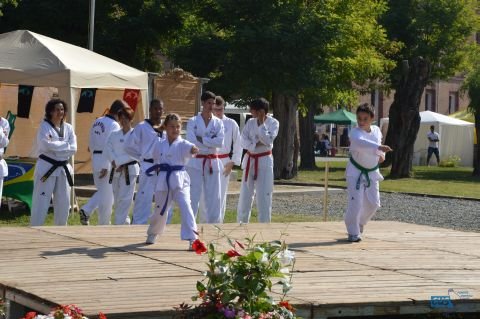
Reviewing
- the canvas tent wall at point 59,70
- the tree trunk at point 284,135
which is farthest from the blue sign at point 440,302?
the tree trunk at point 284,135

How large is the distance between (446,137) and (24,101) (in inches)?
1383

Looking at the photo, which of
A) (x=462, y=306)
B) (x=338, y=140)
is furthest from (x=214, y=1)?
(x=338, y=140)

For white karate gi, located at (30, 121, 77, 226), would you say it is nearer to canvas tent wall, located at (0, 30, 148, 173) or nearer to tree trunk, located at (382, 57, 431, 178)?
canvas tent wall, located at (0, 30, 148, 173)

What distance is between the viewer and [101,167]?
15977 mm

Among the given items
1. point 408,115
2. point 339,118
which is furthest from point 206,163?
point 339,118

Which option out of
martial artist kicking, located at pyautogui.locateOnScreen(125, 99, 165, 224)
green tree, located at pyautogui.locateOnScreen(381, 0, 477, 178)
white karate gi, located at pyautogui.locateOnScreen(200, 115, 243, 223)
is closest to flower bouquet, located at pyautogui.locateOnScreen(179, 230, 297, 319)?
martial artist kicking, located at pyautogui.locateOnScreen(125, 99, 165, 224)

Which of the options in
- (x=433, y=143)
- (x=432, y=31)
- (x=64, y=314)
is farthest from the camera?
(x=433, y=143)

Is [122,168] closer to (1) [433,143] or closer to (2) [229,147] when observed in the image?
(2) [229,147]

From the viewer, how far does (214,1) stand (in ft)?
102

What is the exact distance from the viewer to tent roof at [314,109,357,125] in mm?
59344

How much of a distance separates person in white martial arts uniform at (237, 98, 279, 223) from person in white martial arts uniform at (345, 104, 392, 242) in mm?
2728

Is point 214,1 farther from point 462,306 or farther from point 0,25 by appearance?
point 462,306

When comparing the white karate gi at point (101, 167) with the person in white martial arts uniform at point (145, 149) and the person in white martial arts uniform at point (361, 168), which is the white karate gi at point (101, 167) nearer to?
the person in white martial arts uniform at point (145, 149)

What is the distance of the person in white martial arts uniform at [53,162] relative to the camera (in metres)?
14.5
